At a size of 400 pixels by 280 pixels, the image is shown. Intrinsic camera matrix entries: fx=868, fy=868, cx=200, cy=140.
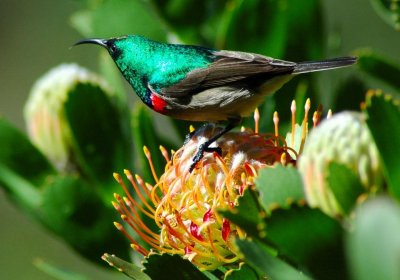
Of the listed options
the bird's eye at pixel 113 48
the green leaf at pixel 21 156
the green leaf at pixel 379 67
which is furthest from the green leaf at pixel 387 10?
the green leaf at pixel 21 156

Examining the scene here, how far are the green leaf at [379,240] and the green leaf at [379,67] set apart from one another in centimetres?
105

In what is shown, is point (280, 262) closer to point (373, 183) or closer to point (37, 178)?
point (373, 183)

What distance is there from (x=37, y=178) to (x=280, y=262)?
1.56m

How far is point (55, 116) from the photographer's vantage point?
9.91 feet

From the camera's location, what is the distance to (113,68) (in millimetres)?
3137

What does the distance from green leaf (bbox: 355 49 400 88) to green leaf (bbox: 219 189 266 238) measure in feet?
2.15

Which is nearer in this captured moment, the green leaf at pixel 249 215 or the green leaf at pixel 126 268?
the green leaf at pixel 249 215

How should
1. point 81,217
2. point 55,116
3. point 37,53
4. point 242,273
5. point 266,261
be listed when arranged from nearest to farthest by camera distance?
point 266,261
point 242,273
point 81,217
point 55,116
point 37,53

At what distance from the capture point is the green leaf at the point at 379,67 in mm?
2100

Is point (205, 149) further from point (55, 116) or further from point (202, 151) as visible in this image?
point (55, 116)

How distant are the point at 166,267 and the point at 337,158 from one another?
46 cm

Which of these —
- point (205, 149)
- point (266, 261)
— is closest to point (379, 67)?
point (205, 149)

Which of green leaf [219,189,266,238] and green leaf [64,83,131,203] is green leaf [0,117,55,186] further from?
green leaf [219,189,266,238]

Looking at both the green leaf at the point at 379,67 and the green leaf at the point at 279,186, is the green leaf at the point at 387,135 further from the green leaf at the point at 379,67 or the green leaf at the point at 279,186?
the green leaf at the point at 379,67
